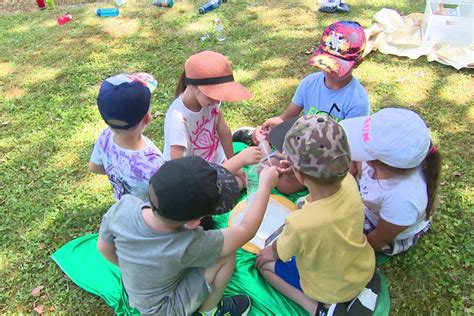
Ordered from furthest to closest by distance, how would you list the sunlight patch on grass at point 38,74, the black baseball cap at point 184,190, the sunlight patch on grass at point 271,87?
1. the sunlight patch on grass at point 38,74
2. the sunlight patch on grass at point 271,87
3. the black baseball cap at point 184,190

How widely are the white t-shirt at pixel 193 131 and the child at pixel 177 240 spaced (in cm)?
75

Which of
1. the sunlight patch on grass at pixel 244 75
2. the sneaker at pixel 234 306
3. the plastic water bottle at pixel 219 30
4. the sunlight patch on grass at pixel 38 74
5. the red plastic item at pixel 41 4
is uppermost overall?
Answer: the red plastic item at pixel 41 4

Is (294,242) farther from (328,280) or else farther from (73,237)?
(73,237)

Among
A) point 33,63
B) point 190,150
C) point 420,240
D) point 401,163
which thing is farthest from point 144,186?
point 33,63

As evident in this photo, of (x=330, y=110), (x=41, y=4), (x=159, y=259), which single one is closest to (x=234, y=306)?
(x=159, y=259)

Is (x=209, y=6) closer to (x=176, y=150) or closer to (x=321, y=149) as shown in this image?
(x=176, y=150)

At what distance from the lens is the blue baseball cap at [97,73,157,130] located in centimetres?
208

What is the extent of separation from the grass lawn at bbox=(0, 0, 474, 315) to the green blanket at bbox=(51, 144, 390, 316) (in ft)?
0.23

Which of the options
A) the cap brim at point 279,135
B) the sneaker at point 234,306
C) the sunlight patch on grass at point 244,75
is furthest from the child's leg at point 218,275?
the sunlight patch on grass at point 244,75

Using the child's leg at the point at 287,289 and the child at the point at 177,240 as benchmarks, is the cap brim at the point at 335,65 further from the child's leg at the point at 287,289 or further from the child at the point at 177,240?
the child's leg at the point at 287,289

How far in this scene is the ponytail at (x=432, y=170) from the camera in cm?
220

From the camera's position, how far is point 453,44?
455 cm

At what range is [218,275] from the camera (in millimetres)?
2051

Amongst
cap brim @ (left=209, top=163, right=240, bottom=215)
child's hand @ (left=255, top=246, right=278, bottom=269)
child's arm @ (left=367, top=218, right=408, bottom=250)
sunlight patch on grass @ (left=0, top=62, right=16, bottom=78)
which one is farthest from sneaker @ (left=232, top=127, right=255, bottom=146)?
sunlight patch on grass @ (left=0, top=62, right=16, bottom=78)
